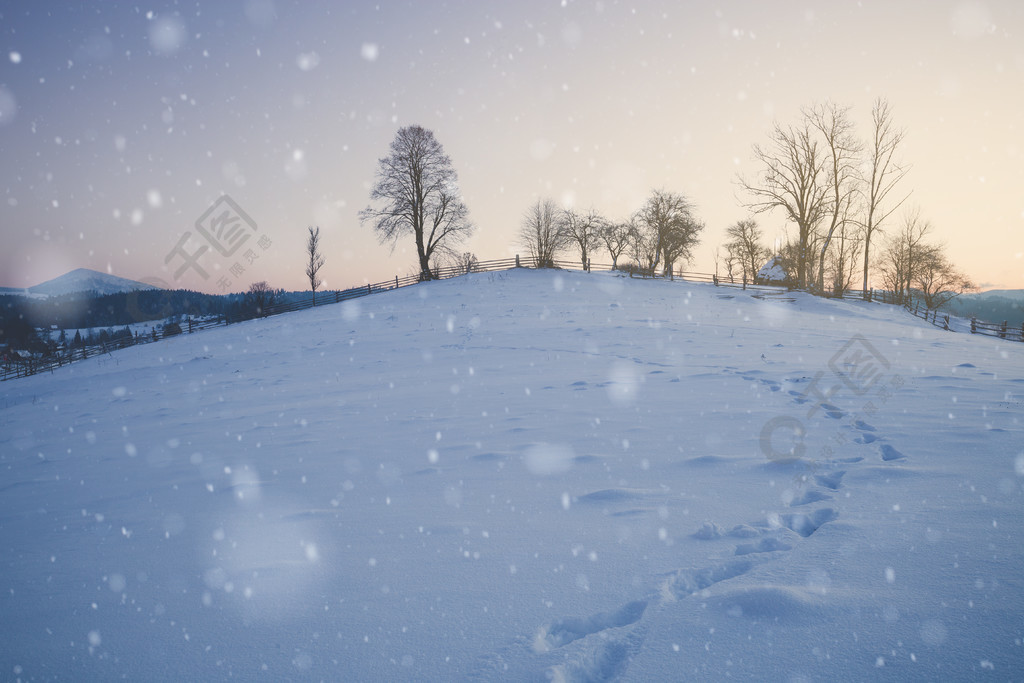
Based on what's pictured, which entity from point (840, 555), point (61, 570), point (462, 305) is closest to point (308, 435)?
point (61, 570)

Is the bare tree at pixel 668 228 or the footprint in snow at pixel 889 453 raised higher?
the bare tree at pixel 668 228

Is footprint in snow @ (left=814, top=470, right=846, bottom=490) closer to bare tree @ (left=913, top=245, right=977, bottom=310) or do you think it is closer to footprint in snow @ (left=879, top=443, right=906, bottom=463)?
footprint in snow @ (left=879, top=443, right=906, bottom=463)

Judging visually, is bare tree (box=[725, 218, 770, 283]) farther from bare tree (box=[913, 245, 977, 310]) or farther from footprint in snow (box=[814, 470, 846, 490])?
footprint in snow (box=[814, 470, 846, 490])

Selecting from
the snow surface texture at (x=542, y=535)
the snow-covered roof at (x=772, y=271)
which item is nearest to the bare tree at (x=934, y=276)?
the snow-covered roof at (x=772, y=271)

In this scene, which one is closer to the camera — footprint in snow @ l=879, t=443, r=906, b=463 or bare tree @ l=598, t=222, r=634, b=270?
footprint in snow @ l=879, t=443, r=906, b=463

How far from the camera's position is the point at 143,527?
3705 mm

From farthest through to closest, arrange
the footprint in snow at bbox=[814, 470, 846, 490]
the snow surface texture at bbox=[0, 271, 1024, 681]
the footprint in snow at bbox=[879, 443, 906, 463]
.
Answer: the footprint in snow at bbox=[879, 443, 906, 463]
the footprint in snow at bbox=[814, 470, 846, 490]
the snow surface texture at bbox=[0, 271, 1024, 681]

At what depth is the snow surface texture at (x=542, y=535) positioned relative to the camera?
2070mm

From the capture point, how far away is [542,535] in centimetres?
313

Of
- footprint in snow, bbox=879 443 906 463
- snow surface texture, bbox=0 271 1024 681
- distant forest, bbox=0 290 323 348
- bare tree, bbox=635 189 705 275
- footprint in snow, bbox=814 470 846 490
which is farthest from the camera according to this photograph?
distant forest, bbox=0 290 323 348

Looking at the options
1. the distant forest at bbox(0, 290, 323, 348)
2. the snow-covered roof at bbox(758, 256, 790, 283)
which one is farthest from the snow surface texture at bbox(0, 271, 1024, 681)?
the distant forest at bbox(0, 290, 323, 348)

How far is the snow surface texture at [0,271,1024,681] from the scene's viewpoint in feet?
6.79

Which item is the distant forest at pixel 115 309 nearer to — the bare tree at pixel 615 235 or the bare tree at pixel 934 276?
the bare tree at pixel 615 235

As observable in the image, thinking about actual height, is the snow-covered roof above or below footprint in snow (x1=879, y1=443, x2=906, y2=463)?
above
